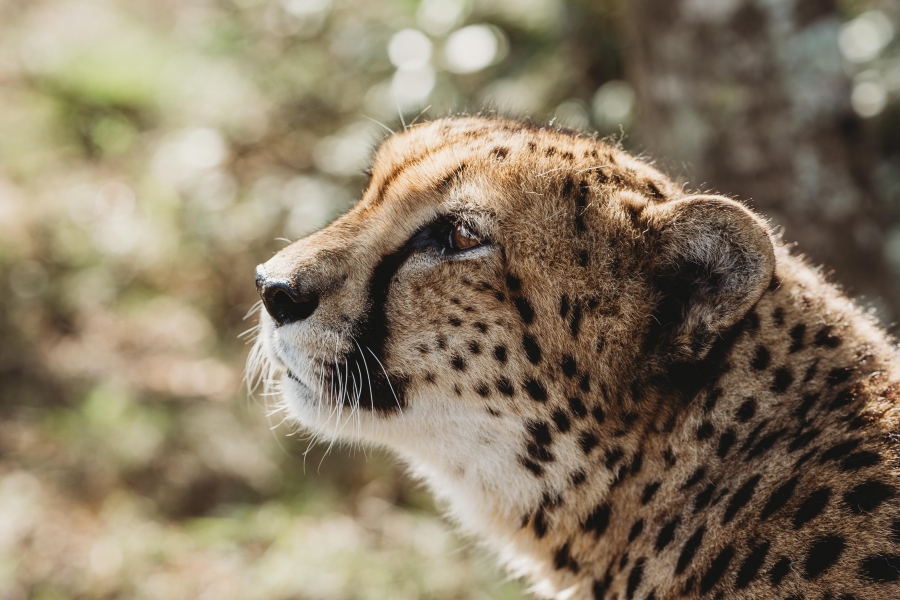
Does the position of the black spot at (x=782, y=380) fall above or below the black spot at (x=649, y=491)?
above

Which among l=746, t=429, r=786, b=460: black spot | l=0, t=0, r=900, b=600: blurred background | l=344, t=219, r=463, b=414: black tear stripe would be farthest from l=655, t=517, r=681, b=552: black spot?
l=0, t=0, r=900, b=600: blurred background

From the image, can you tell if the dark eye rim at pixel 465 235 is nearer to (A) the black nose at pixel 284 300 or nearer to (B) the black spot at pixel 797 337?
(A) the black nose at pixel 284 300

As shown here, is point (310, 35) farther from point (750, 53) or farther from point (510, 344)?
point (510, 344)

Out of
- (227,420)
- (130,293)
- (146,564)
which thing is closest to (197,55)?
(130,293)

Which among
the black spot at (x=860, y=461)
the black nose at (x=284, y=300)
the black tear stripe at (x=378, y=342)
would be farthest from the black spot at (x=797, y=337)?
the black nose at (x=284, y=300)

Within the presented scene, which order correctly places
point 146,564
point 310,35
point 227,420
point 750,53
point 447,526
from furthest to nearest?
point 310,35 → point 227,420 → point 447,526 → point 146,564 → point 750,53

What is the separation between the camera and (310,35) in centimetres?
704

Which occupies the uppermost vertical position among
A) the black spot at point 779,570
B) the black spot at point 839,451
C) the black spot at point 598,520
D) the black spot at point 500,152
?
the black spot at point 500,152

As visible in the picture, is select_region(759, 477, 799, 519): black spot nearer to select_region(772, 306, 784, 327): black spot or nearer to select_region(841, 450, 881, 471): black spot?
select_region(841, 450, 881, 471): black spot

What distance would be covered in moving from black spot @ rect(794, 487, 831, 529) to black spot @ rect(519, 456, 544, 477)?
2.08 ft

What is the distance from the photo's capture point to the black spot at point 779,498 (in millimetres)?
1946

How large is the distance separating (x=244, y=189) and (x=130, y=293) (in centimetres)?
116

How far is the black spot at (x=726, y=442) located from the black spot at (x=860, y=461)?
255 mm

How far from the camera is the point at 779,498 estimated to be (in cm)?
196
